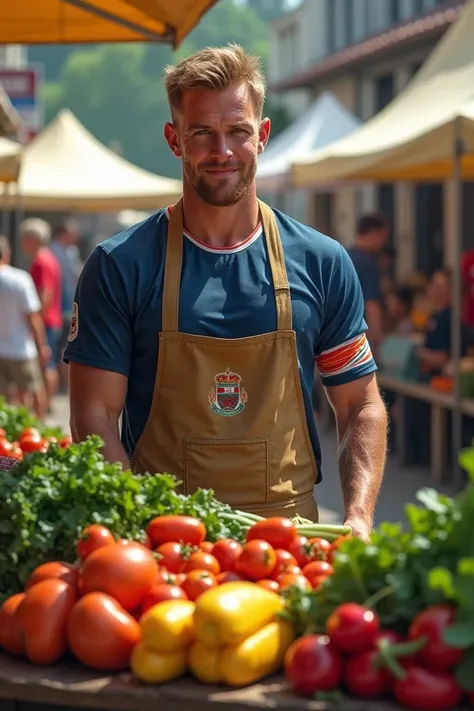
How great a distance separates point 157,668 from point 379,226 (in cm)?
1125

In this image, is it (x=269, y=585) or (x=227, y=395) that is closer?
(x=269, y=585)

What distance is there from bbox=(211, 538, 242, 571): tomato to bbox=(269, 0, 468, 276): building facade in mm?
20243

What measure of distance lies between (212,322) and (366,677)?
1504 millimetres

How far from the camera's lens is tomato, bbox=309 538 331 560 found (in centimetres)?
326

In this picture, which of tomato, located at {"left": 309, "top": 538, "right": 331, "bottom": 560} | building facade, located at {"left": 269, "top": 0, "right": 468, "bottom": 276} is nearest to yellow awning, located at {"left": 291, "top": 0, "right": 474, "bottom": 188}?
tomato, located at {"left": 309, "top": 538, "right": 331, "bottom": 560}

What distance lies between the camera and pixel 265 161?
2042 cm

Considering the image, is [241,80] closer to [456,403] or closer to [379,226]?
[456,403]

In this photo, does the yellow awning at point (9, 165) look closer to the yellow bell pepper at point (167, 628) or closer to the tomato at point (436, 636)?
the yellow bell pepper at point (167, 628)

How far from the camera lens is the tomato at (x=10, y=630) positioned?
293cm

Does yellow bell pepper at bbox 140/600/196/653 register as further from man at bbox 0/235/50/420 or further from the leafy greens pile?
man at bbox 0/235/50/420

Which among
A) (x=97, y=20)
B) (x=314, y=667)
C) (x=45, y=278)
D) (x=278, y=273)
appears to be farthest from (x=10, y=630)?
(x=45, y=278)

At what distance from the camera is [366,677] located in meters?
2.57

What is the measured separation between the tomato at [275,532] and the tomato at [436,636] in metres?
0.72

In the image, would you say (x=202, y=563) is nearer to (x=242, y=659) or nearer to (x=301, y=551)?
(x=301, y=551)
